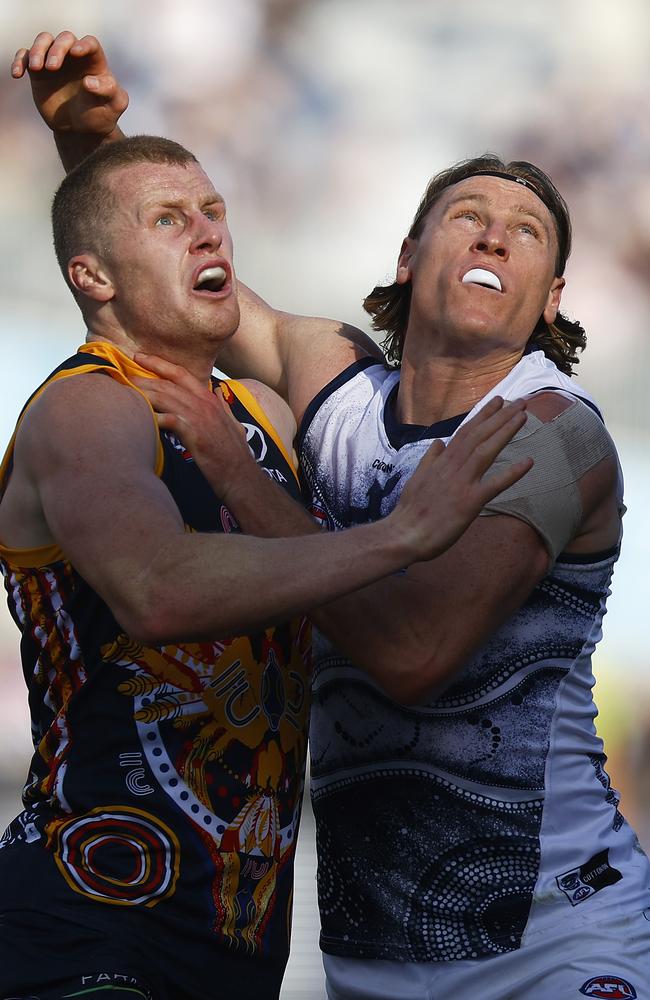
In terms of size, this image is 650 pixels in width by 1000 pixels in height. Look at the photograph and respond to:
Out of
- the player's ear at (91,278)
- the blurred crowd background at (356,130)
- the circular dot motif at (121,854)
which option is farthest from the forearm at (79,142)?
the blurred crowd background at (356,130)

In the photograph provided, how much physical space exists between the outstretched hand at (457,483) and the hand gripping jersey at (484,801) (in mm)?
558

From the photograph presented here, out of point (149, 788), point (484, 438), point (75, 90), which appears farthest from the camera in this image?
point (75, 90)

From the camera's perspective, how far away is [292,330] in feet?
10.4

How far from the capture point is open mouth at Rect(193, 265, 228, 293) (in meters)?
2.57

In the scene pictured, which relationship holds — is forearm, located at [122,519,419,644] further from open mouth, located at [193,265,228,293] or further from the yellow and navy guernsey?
open mouth, located at [193,265,228,293]

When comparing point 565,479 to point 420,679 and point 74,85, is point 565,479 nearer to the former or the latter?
point 420,679


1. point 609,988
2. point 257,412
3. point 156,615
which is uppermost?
point 257,412

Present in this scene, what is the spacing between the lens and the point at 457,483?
200 centimetres

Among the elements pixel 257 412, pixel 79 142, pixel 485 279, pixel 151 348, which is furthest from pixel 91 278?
pixel 485 279

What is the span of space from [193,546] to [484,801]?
2.85 feet

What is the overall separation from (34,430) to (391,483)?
0.75 metres

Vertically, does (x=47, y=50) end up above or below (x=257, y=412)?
above

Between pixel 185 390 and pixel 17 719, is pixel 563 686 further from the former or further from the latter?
pixel 17 719

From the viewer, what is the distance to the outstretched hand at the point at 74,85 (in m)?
2.84
